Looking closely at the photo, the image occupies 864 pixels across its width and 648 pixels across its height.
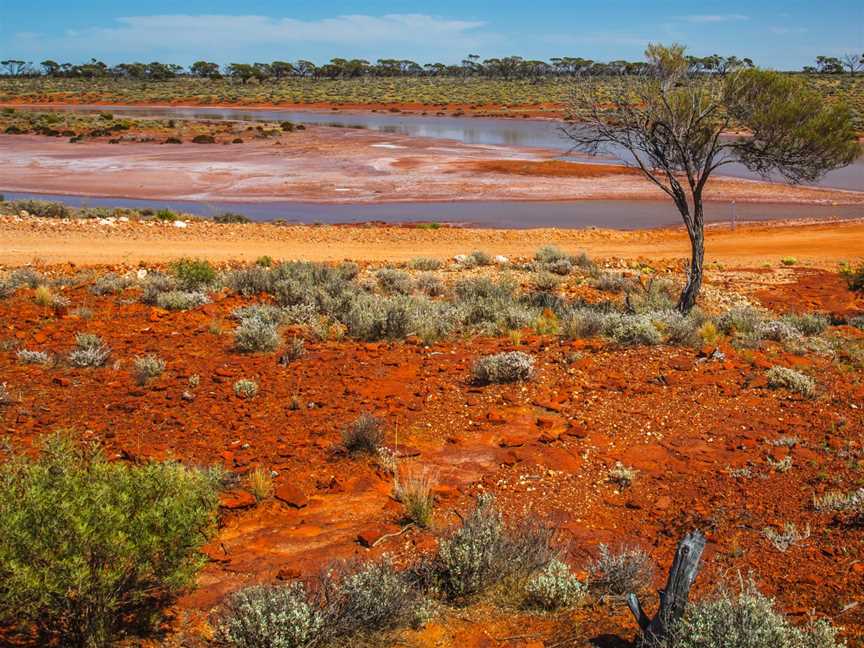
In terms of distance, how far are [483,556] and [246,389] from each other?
13.2 ft

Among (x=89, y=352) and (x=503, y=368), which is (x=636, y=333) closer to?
(x=503, y=368)

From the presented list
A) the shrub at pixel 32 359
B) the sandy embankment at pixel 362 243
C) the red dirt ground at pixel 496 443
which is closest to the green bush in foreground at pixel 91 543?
the red dirt ground at pixel 496 443

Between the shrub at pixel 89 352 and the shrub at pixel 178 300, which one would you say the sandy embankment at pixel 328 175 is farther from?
the shrub at pixel 89 352

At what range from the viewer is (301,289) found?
12188 mm

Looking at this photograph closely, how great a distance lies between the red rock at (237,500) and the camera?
5805 mm

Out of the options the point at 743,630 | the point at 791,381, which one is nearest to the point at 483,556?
the point at 743,630

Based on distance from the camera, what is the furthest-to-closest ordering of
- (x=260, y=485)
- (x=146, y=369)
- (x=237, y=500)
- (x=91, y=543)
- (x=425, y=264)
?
(x=425, y=264) → (x=146, y=369) → (x=260, y=485) → (x=237, y=500) → (x=91, y=543)

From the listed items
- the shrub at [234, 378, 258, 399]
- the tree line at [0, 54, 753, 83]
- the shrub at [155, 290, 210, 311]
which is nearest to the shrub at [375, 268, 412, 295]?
the shrub at [155, 290, 210, 311]

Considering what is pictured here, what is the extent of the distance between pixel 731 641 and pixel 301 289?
9502 millimetres

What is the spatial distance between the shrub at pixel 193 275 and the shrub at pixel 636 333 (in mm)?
7020

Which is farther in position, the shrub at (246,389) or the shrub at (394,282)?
the shrub at (394,282)

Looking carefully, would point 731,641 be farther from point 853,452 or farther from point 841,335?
point 841,335

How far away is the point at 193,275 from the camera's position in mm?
12805

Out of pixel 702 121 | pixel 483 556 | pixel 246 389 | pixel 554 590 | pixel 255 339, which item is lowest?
pixel 554 590
